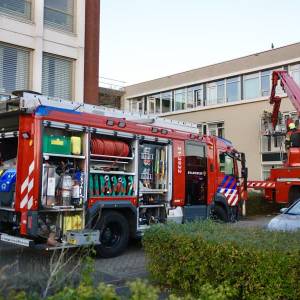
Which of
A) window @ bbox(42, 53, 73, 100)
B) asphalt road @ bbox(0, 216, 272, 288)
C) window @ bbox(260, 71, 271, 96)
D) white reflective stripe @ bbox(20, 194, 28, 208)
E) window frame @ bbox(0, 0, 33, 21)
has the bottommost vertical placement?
asphalt road @ bbox(0, 216, 272, 288)

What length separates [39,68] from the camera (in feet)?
54.4

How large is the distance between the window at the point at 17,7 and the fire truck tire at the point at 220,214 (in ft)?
29.2

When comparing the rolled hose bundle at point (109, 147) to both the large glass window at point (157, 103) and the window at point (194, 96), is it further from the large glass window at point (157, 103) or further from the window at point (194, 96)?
the large glass window at point (157, 103)

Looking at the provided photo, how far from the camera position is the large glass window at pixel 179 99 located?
1640 inches

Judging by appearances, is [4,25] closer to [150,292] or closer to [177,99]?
[150,292]

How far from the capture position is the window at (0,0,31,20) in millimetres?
15947

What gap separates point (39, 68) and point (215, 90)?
24115 mm

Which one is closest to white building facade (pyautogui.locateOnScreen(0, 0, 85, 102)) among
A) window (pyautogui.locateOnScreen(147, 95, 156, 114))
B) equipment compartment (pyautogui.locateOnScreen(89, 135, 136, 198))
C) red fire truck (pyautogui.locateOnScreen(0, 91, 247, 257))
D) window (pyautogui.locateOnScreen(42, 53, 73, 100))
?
window (pyautogui.locateOnScreen(42, 53, 73, 100))

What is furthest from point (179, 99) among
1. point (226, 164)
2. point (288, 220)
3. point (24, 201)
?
point (24, 201)

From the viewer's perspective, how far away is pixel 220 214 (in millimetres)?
13539

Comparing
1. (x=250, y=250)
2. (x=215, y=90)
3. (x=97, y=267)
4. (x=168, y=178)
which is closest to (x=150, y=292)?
(x=250, y=250)

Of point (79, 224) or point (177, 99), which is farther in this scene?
point (177, 99)

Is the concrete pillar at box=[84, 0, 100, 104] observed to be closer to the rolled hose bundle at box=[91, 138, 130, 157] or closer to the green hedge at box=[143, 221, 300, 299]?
the rolled hose bundle at box=[91, 138, 130, 157]

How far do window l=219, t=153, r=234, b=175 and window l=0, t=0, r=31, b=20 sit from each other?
8.03m
